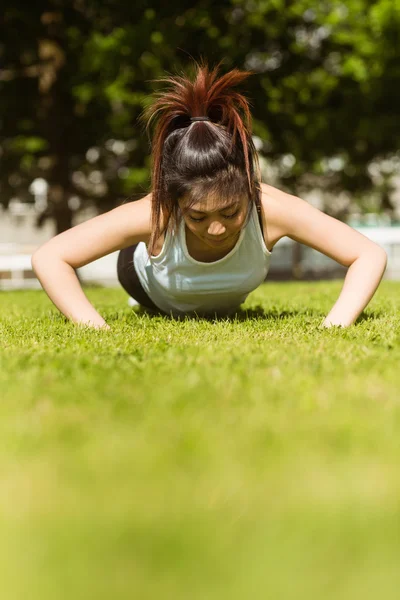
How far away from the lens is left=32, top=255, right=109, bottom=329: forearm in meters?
4.79

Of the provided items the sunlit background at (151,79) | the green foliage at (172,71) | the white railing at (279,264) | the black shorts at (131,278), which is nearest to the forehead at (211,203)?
the black shorts at (131,278)

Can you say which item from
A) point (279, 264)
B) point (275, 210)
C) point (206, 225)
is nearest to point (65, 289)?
point (206, 225)

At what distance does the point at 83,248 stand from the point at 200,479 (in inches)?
122

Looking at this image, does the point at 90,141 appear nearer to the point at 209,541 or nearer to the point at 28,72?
the point at 28,72

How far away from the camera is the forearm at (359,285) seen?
183 inches

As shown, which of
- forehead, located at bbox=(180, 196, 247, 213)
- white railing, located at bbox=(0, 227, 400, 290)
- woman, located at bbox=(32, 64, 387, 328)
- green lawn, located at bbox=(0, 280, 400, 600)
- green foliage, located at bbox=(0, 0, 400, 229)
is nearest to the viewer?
green lawn, located at bbox=(0, 280, 400, 600)

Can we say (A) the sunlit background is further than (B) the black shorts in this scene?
Yes

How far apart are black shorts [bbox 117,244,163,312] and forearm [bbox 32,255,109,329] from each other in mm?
858

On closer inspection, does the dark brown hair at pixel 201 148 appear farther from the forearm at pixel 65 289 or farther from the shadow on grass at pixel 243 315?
the shadow on grass at pixel 243 315

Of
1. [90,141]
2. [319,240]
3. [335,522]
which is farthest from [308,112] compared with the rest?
[335,522]

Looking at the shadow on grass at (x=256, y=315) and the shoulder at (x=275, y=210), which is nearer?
the shoulder at (x=275, y=210)

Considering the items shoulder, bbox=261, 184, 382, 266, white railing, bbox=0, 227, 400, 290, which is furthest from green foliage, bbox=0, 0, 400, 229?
shoulder, bbox=261, 184, 382, 266

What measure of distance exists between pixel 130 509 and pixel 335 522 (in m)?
0.46

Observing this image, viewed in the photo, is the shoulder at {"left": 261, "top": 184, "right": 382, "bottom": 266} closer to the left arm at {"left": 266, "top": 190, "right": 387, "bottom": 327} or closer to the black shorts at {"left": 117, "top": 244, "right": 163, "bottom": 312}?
the left arm at {"left": 266, "top": 190, "right": 387, "bottom": 327}
